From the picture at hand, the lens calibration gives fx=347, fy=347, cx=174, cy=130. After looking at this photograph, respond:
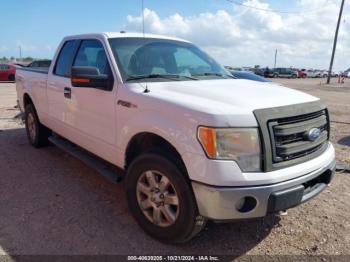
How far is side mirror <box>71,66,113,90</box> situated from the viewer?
348 centimetres

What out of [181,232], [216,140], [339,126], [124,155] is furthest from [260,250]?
[339,126]

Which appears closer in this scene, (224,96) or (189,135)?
(189,135)

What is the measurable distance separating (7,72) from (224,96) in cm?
2430

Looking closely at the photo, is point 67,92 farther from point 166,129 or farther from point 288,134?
point 288,134

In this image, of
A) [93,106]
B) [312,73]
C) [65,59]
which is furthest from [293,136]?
[312,73]

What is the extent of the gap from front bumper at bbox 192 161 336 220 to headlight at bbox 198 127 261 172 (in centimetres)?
19

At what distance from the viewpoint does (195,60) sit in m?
4.41

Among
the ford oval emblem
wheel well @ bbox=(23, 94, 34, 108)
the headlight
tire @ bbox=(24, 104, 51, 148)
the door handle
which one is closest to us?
the headlight

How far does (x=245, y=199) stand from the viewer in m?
2.69

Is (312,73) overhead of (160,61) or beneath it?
beneath

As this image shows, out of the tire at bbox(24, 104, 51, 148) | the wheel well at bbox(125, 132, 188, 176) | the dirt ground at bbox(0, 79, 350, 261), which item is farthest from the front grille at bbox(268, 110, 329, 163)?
the tire at bbox(24, 104, 51, 148)

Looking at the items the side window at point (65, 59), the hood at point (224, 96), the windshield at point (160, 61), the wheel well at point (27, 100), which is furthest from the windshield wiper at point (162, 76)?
the wheel well at point (27, 100)

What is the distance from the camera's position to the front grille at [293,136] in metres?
2.75

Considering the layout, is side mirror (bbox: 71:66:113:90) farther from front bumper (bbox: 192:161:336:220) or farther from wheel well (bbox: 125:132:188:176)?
front bumper (bbox: 192:161:336:220)
